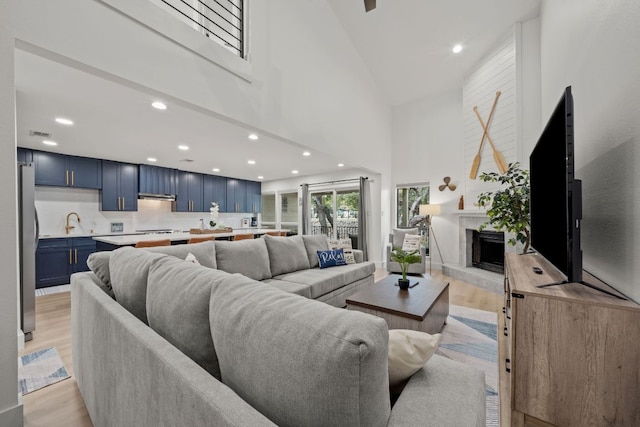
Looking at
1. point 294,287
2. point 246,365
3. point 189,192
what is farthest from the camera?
point 189,192

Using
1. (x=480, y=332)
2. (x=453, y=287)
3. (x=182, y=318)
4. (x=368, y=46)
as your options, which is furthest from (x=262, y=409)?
(x=368, y=46)

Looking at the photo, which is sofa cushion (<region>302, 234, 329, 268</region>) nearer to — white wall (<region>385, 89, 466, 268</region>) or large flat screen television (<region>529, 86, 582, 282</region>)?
large flat screen television (<region>529, 86, 582, 282</region>)

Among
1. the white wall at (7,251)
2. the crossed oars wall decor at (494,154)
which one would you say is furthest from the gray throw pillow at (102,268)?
the crossed oars wall decor at (494,154)

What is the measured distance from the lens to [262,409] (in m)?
0.66

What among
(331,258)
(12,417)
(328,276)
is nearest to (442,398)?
(12,417)

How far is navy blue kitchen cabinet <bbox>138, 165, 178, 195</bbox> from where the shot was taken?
5613 millimetres

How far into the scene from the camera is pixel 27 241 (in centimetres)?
248

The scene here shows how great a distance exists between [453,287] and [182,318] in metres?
4.38

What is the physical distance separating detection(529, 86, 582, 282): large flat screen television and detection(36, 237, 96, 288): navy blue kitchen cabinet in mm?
6352

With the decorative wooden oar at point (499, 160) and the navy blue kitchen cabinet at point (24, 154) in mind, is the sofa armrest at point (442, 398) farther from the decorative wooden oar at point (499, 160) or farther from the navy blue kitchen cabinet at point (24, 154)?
the navy blue kitchen cabinet at point (24, 154)

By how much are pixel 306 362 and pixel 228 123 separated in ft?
9.74

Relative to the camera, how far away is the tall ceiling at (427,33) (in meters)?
3.88

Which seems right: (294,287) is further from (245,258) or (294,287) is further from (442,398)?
(442,398)

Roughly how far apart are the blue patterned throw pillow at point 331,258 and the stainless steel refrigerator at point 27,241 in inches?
117
